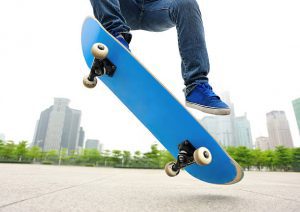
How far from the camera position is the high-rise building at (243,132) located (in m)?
102

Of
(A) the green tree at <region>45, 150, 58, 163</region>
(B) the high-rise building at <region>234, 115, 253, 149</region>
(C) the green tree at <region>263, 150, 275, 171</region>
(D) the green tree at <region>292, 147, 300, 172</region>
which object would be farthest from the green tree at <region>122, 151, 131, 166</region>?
(B) the high-rise building at <region>234, 115, 253, 149</region>

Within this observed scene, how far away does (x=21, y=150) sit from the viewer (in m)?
38.0

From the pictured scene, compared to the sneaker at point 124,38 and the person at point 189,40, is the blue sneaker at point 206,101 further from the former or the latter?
the sneaker at point 124,38

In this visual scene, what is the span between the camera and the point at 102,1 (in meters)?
1.47

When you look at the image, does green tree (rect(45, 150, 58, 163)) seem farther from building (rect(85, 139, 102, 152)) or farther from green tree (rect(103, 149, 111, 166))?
building (rect(85, 139, 102, 152))

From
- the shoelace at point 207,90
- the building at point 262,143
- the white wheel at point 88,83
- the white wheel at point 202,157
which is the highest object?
the building at point 262,143

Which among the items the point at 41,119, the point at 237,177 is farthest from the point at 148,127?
the point at 41,119

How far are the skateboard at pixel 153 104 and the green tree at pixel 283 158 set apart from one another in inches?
1606

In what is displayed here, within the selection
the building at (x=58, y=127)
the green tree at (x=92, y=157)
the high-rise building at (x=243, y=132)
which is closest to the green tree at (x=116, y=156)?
the green tree at (x=92, y=157)

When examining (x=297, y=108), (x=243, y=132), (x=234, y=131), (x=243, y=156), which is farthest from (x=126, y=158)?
(x=243, y=132)

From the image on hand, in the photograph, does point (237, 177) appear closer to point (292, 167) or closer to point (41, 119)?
point (292, 167)

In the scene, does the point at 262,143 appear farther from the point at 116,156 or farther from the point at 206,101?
the point at 206,101

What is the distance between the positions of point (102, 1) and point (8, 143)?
4434 cm

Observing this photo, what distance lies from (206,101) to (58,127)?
10581cm
